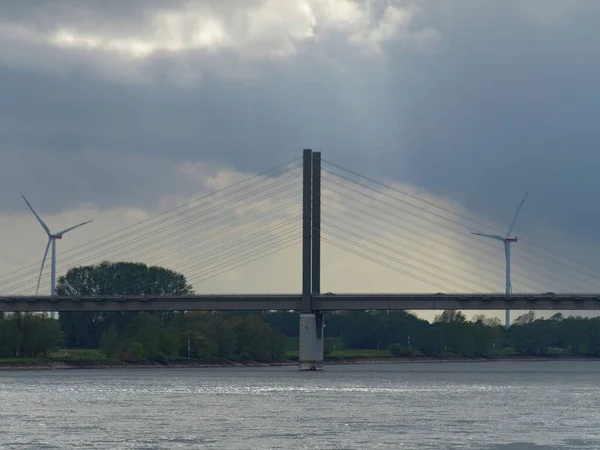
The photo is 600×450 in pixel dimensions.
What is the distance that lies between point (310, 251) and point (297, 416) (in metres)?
59.1

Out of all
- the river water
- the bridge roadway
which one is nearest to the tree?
the bridge roadway

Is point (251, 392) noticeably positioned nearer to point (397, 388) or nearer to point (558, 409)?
point (397, 388)

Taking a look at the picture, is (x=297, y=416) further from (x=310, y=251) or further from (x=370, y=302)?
(x=370, y=302)

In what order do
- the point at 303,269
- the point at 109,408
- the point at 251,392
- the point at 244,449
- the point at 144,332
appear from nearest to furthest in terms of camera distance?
1. the point at 244,449
2. the point at 109,408
3. the point at 251,392
4. the point at 303,269
5. the point at 144,332

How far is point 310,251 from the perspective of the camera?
124 m

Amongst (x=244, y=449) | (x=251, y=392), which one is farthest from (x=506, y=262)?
(x=244, y=449)

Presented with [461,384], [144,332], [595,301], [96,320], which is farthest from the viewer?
[96,320]

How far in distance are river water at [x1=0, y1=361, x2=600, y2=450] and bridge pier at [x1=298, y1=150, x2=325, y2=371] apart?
73.0 ft

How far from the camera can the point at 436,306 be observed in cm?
13225

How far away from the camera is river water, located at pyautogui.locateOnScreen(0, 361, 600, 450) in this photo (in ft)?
169

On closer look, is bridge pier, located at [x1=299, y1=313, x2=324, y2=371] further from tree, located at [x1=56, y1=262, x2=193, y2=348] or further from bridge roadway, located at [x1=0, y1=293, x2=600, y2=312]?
tree, located at [x1=56, y1=262, x2=193, y2=348]

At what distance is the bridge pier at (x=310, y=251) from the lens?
125000mm

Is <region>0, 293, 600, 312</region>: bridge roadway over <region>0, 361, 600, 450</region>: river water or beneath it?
over

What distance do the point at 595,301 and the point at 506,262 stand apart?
1413 inches
